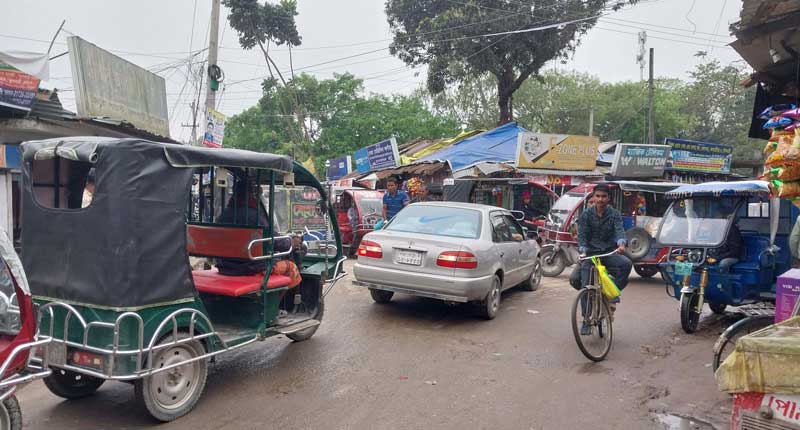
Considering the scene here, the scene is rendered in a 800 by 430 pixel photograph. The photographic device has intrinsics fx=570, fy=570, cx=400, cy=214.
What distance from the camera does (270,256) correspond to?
5.24 meters

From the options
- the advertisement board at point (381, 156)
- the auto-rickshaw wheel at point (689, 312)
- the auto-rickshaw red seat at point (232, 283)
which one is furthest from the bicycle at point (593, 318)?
the advertisement board at point (381, 156)

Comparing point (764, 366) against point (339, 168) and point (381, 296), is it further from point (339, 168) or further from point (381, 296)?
point (339, 168)

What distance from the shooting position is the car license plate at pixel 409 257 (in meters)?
7.18

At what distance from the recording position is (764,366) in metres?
2.80

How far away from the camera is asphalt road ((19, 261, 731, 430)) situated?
14.4 feet

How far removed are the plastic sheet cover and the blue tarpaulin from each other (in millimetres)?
16483

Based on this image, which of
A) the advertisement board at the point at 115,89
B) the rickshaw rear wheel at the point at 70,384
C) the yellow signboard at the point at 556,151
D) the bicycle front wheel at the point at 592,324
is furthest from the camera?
the yellow signboard at the point at 556,151

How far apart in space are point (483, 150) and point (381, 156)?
3.92 metres

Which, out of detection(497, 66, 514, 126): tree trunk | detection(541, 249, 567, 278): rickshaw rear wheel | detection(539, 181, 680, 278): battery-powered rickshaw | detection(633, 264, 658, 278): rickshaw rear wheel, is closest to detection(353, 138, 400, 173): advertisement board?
detection(497, 66, 514, 126): tree trunk

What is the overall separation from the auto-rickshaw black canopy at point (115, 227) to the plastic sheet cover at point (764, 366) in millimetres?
3677

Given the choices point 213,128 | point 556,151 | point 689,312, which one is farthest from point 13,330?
point 556,151

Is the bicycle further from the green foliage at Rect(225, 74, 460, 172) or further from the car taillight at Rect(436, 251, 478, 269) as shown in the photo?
the green foliage at Rect(225, 74, 460, 172)

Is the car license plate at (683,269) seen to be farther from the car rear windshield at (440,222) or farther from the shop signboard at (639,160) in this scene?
the shop signboard at (639,160)

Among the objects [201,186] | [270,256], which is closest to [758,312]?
[270,256]
